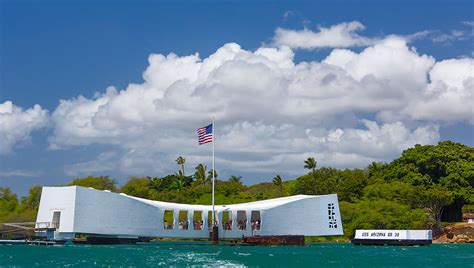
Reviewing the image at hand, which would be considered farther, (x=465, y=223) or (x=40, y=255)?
(x=465, y=223)

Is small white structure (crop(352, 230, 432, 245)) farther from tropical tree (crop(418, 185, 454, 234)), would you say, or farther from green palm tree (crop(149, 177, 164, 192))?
green palm tree (crop(149, 177, 164, 192))

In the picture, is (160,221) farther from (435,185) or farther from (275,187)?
(275,187)

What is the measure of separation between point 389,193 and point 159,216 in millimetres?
30324

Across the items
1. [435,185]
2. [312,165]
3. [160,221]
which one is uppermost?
[312,165]

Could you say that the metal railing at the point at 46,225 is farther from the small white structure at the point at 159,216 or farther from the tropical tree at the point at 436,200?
the tropical tree at the point at 436,200

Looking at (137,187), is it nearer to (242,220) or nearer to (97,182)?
(97,182)

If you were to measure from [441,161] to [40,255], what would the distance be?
61.3 meters

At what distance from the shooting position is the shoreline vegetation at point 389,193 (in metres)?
83.4

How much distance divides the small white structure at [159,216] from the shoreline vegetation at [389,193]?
12184mm

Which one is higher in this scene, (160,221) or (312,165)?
(312,165)

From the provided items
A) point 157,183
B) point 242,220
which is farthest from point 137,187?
point 242,220

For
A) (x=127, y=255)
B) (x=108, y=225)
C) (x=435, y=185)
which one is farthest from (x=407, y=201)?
(x=127, y=255)

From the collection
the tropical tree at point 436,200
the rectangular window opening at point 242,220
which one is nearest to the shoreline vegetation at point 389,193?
the tropical tree at point 436,200

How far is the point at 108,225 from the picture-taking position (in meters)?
65.1
